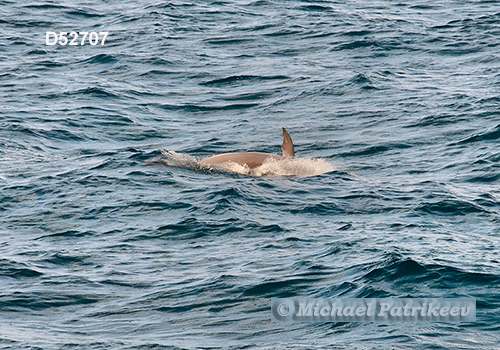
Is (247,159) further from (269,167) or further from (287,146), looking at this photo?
(287,146)

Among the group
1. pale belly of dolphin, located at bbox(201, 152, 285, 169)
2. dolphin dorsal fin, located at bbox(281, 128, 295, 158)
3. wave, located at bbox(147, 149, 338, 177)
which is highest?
dolphin dorsal fin, located at bbox(281, 128, 295, 158)

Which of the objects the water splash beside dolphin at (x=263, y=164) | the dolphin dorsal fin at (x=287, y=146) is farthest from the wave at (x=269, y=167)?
the dolphin dorsal fin at (x=287, y=146)

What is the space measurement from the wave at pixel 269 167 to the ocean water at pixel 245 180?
0.06 metres

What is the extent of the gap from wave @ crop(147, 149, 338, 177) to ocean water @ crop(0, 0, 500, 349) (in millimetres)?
60

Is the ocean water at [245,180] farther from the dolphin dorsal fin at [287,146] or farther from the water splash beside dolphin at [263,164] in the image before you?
the dolphin dorsal fin at [287,146]

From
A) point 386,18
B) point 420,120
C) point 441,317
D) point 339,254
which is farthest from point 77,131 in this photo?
point 386,18

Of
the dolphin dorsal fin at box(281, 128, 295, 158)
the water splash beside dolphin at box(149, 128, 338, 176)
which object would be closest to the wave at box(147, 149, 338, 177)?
the water splash beside dolphin at box(149, 128, 338, 176)

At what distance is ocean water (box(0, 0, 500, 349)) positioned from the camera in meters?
11.5

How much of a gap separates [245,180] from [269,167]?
85cm

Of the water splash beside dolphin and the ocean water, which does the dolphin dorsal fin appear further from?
the ocean water

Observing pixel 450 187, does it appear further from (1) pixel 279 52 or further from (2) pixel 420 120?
(1) pixel 279 52

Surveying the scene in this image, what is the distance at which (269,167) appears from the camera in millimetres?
18203

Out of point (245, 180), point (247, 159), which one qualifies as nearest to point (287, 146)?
point (247, 159)

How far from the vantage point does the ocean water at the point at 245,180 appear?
11469 mm
